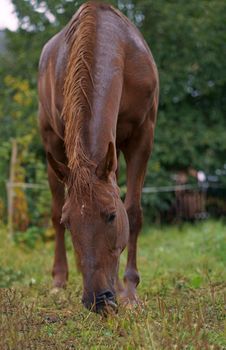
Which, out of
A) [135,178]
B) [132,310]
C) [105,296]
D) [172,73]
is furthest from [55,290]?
[172,73]

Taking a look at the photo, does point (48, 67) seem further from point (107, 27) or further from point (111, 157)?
point (111, 157)

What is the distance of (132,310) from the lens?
4289mm

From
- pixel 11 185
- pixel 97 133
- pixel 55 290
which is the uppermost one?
pixel 97 133

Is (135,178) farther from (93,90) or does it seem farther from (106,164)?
(106,164)

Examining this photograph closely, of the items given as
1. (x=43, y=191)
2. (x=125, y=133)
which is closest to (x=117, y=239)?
(x=125, y=133)

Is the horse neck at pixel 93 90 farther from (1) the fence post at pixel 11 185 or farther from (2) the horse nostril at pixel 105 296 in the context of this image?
(1) the fence post at pixel 11 185

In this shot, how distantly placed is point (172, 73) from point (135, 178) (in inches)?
374

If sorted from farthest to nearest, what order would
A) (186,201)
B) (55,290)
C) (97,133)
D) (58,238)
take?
(186,201), (58,238), (55,290), (97,133)

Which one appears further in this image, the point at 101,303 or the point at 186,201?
the point at 186,201

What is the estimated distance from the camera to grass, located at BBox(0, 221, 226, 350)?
3549 millimetres

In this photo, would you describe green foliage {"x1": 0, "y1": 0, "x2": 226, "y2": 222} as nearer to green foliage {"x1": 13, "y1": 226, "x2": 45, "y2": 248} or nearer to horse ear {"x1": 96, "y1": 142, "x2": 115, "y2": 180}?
green foliage {"x1": 13, "y1": 226, "x2": 45, "y2": 248}

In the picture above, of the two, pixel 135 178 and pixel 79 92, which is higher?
pixel 79 92

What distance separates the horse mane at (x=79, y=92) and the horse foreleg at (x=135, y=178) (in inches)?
35.7

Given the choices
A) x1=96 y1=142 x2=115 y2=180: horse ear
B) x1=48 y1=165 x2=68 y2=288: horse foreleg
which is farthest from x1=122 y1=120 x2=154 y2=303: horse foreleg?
x1=96 y1=142 x2=115 y2=180: horse ear
